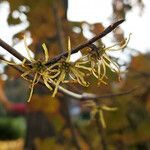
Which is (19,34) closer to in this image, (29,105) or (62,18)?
(62,18)

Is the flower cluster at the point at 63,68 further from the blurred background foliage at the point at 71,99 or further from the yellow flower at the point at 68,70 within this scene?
the blurred background foliage at the point at 71,99

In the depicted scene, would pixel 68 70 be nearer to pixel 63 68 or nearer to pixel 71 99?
pixel 63 68

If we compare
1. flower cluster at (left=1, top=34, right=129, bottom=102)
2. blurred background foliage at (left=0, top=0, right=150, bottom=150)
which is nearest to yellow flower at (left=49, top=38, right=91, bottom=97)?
flower cluster at (left=1, top=34, right=129, bottom=102)

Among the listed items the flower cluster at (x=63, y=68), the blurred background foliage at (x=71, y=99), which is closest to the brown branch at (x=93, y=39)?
the flower cluster at (x=63, y=68)

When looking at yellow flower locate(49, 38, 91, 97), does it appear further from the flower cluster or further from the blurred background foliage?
the blurred background foliage

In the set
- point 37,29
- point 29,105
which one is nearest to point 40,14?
point 37,29

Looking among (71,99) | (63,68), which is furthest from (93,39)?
(71,99)

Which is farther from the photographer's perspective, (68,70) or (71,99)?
(71,99)

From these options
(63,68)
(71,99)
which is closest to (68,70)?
(63,68)
